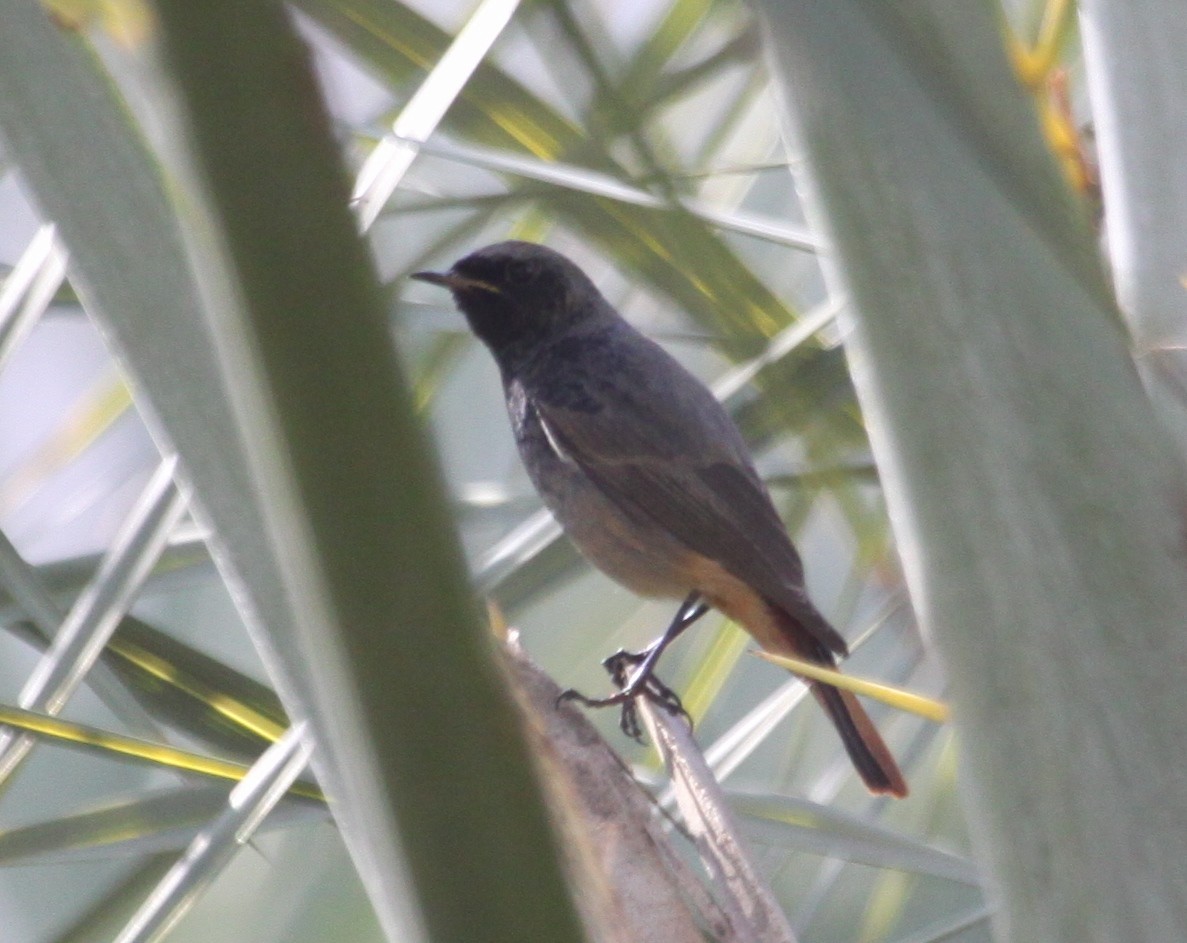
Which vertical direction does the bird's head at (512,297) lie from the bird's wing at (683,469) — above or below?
above

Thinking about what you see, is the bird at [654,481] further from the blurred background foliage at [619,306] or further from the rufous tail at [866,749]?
the blurred background foliage at [619,306]

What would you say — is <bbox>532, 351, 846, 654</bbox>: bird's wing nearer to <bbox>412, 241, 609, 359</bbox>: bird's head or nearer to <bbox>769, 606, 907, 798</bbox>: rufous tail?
<bbox>769, 606, 907, 798</bbox>: rufous tail

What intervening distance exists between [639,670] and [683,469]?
0.53 m

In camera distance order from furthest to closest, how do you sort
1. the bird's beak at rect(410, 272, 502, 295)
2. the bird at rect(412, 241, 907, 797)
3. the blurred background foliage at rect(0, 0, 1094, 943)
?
the bird's beak at rect(410, 272, 502, 295) → the bird at rect(412, 241, 907, 797) → the blurred background foliage at rect(0, 0, 1094, 943)

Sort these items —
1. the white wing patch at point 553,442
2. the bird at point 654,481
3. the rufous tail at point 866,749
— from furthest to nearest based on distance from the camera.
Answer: the white wing patch at point 553,442 → the bird at point 654,481 → the rufous tail at point 866,749

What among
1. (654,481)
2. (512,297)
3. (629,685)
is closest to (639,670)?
(629,685)

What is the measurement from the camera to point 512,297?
4.54m

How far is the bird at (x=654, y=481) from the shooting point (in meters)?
3.72

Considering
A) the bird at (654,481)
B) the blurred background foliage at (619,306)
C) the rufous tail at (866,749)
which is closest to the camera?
the blurred background foliage at (619,306)

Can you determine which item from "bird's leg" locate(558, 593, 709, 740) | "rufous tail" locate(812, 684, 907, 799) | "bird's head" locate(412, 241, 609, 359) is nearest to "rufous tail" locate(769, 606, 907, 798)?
"rufous tail" locate(812, 684, 907, 799)

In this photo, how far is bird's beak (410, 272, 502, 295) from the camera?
14.1 feet

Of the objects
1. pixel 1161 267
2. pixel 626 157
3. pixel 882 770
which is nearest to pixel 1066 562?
pixel 1161 267

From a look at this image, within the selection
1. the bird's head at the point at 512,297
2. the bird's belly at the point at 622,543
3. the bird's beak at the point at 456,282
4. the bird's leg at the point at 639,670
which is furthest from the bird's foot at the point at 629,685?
the bird's beak at the point at 456,282

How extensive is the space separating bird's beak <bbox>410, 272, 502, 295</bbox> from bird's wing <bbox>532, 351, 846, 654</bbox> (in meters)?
0.45
